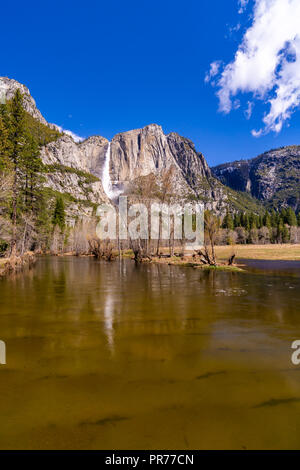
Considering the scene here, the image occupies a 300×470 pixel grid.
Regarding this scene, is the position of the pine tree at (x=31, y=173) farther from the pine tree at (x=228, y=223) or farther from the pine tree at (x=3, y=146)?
the pine tree at (x=228, y=223)

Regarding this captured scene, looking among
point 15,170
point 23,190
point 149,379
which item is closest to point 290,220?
point 23,190

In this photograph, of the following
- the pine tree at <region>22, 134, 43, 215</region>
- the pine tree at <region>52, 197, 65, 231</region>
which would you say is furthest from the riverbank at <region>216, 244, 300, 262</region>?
the pine tree at <region>52, 197, 65, 231</region>

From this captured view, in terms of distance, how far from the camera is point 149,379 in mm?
5129

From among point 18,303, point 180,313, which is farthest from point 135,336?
point 18,303

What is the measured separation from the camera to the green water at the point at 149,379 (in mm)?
3549

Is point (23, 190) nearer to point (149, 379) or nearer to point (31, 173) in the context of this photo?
point (31, 173)

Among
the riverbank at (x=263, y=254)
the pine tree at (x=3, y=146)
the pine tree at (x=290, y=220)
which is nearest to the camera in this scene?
the pine tree at (x=3, y=146)

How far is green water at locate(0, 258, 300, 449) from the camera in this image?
3549 mm

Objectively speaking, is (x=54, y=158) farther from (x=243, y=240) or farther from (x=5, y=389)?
(x=5, y=389)

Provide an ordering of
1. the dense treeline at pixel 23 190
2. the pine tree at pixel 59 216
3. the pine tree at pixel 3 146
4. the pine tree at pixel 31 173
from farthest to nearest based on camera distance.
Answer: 1. the pine tree at pixel 59 216
2. the pine tree at pixel 31 173
3. the dense treeline at pixel 23 190
4. the pine tree at pixel 3 146

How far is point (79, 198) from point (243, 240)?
11859cm

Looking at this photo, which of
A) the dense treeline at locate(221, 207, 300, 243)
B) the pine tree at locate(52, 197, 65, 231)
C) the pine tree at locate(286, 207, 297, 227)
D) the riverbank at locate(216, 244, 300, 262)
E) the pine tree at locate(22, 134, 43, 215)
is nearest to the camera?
the pine tree at locate(22, 134, 43, 215)

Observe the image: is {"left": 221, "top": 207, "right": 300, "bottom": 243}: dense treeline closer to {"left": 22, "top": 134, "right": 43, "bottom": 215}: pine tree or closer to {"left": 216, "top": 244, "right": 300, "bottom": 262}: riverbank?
{"left": 216, "top": 244, "right": 300, "bottom": 262}: riverbank

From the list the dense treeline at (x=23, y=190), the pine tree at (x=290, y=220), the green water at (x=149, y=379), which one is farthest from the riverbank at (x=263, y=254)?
the pine tree at (x=290, y=220)
